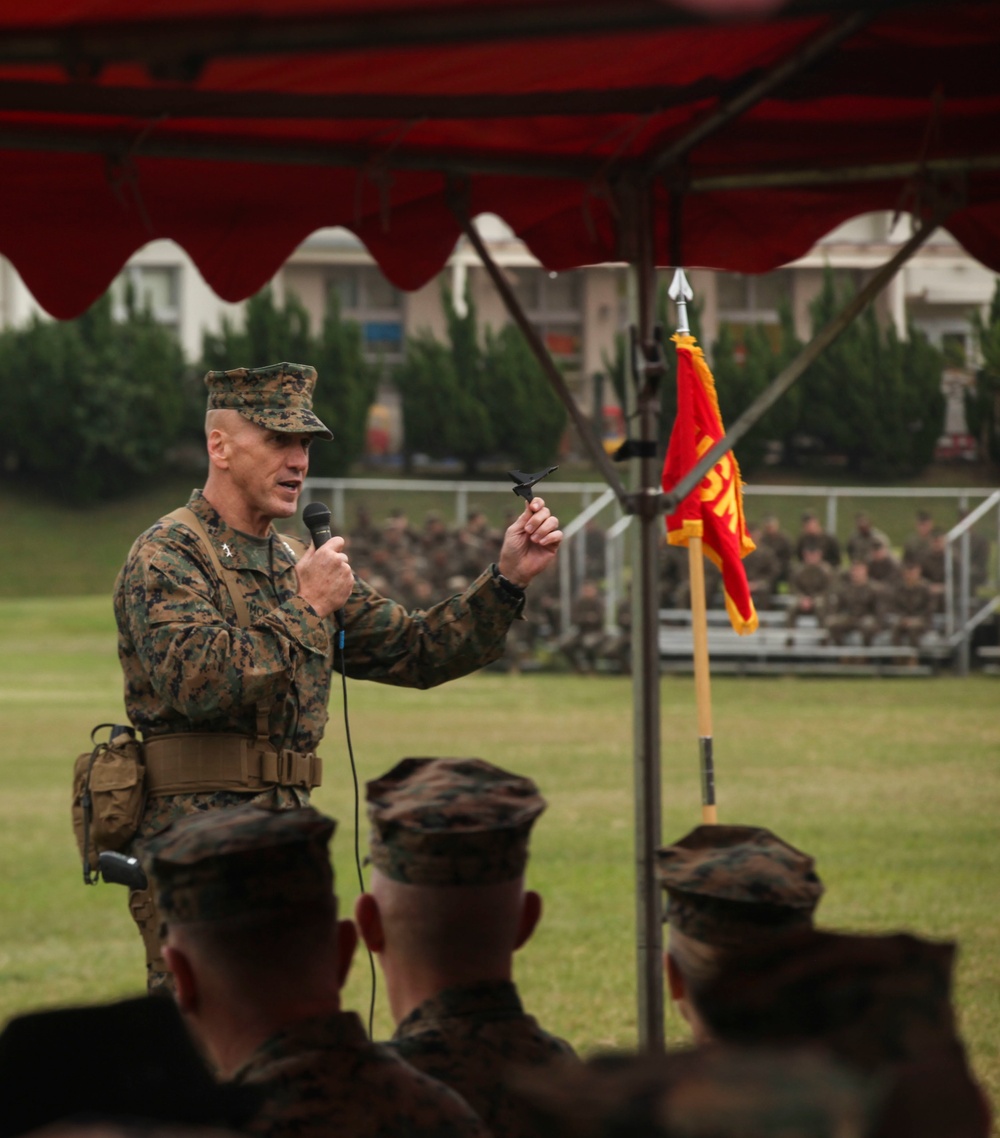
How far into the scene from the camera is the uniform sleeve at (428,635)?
170 inches

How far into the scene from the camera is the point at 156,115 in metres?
3.41

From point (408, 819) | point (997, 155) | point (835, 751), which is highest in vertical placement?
point (997, 155)

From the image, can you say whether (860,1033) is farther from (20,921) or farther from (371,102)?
(20,921)

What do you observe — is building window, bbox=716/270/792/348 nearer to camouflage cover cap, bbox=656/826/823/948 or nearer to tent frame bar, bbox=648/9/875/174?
tent frame bar, bbox=648/9/875/174

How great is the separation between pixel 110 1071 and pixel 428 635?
2551 millimetres

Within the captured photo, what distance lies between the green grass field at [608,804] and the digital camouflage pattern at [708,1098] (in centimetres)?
484

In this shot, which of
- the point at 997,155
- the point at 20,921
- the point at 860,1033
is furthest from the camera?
the point at 20,921

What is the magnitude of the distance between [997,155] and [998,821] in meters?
9.48

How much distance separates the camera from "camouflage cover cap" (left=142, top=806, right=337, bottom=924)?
2287 millimetres

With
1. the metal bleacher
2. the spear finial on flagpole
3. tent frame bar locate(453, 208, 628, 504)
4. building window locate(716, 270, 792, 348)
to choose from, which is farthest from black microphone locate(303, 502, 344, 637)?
building window locate(716, 270, 792, 348)

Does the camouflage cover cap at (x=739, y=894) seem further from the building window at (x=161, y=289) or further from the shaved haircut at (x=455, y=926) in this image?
the building window at (x=161, y=289)

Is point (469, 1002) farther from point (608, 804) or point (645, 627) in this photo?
point (608, 804)

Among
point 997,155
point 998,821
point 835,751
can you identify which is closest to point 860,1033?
point 997,155

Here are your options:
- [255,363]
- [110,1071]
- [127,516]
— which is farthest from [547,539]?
[127,516]
